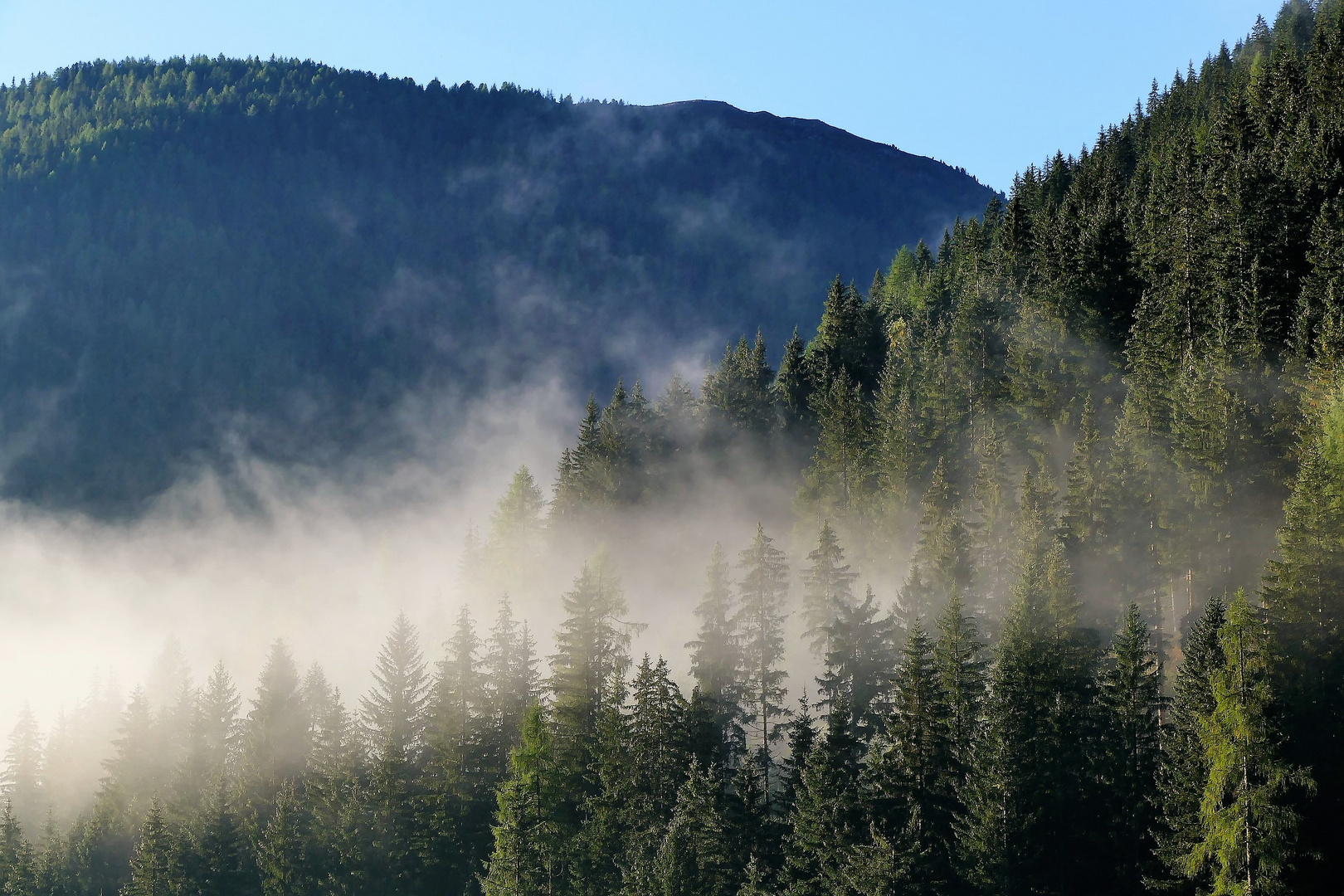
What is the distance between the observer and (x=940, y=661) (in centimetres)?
5634

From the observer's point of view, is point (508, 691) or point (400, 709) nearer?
point (508, 691)

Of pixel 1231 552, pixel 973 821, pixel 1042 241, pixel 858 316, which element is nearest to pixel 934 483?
pixel 1231 552

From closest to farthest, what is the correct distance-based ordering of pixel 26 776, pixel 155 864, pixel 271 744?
pixel 155 864 < pixel 271 744 < pixel 26 776

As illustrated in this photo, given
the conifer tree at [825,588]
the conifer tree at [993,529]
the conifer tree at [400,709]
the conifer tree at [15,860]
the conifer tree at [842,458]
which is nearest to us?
the conifer tree at [993,529]

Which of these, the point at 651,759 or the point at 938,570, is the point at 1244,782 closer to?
the point at 938,570

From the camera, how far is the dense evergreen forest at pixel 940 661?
48.7 metres

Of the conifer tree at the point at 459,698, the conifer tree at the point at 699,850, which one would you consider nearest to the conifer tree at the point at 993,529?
the conifer tree at the point at 699,850

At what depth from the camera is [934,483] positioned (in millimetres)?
72000

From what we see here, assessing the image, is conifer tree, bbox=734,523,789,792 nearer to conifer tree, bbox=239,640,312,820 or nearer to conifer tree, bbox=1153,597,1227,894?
conifer tree, bbox=1153,597,1227,894

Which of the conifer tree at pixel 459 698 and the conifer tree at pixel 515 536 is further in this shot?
the conifer tree at pixel 515 536

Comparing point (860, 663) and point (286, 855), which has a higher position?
point (860, 663)

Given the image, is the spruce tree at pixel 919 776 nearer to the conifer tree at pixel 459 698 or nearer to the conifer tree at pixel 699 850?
the conifer tree at pixel 699 850

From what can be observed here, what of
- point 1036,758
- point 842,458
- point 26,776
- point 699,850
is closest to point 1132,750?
point 1036,758

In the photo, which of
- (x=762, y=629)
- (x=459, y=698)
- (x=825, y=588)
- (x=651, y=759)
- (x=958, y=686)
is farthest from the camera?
(x=459, y=698)
